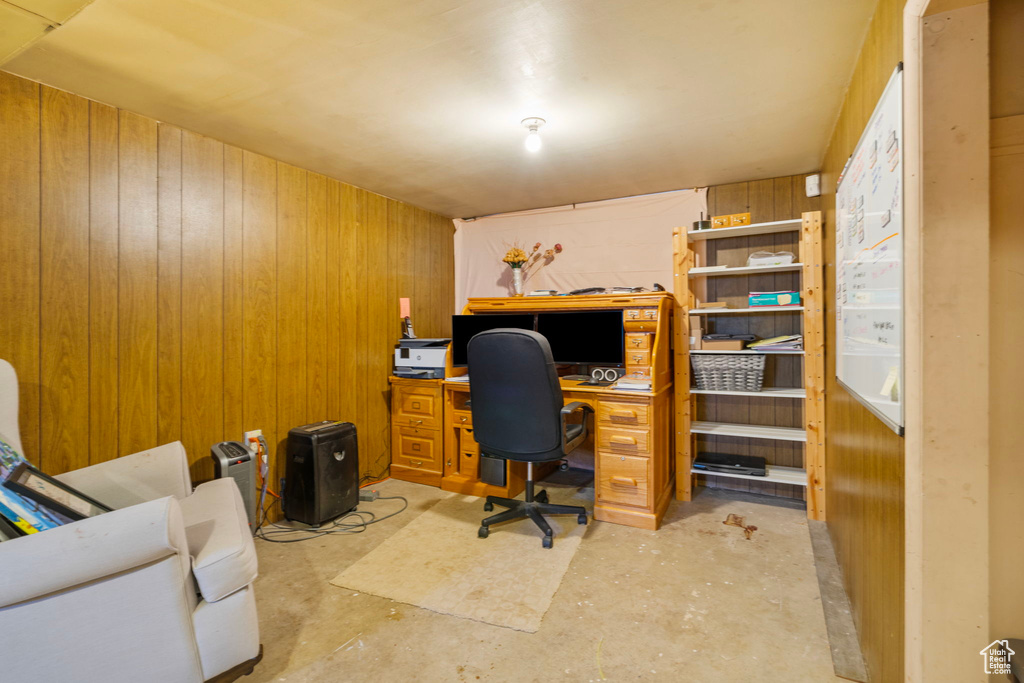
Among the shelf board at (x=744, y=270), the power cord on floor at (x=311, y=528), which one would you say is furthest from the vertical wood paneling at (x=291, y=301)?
the shelf board at (x=744, y=270)

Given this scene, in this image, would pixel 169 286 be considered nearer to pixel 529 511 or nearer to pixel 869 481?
pixel 529 511

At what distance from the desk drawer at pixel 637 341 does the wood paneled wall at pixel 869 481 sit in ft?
3.21

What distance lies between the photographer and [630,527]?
2.71 metres

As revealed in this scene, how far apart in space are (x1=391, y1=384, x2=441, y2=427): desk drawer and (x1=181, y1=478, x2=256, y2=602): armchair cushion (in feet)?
5.30

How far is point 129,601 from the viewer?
1.30 metres

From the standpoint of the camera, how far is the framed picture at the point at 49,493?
134cm

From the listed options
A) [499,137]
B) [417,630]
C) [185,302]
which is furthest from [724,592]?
[185,302]

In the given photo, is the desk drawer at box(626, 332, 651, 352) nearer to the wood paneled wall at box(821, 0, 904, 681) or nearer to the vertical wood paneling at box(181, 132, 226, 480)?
the wood paneled wall at box(821, 0, 904, 681)

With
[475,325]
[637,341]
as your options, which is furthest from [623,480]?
[475,325]

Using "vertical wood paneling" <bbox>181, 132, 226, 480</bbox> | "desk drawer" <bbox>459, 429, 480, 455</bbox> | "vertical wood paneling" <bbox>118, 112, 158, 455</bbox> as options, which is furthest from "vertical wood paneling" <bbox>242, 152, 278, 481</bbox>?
"desk drawer" <bbox>459, 429, 480, 455</bbox>

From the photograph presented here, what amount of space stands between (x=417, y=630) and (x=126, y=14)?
2395mm

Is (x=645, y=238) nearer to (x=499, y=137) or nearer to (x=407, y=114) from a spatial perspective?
(x=499, y=137)

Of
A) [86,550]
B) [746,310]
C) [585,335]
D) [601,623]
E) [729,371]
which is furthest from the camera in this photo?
[585,335]

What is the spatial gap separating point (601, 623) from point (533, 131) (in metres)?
2.29
